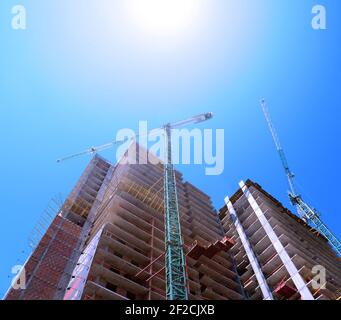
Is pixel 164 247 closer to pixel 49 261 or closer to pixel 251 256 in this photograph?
pixel 49 261

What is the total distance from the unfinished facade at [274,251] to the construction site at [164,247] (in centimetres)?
11

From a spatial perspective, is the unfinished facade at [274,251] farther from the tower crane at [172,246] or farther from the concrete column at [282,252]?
the tower crane at [172,246]

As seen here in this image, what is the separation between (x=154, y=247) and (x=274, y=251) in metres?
14.3

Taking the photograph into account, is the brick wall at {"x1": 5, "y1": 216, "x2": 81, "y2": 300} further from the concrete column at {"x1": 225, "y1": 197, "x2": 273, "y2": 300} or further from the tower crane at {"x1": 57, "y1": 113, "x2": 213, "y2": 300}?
the concrete column at {"x1": 225, "y1": 197, "x2": 273, "y2": 300}

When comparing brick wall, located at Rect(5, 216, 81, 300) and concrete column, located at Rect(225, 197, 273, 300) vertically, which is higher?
concrete column, located at Rect(225, 197, 273, 300)

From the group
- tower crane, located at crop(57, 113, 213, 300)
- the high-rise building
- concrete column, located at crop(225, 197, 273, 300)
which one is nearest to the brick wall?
the high-rise building

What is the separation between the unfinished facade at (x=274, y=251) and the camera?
36719 millimetres

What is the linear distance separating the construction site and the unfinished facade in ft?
0.37

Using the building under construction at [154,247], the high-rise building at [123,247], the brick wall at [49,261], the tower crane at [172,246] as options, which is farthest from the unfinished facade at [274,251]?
the brick wall at [49,261]

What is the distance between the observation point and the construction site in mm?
30203

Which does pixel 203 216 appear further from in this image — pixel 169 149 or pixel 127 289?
pixel 127 289
